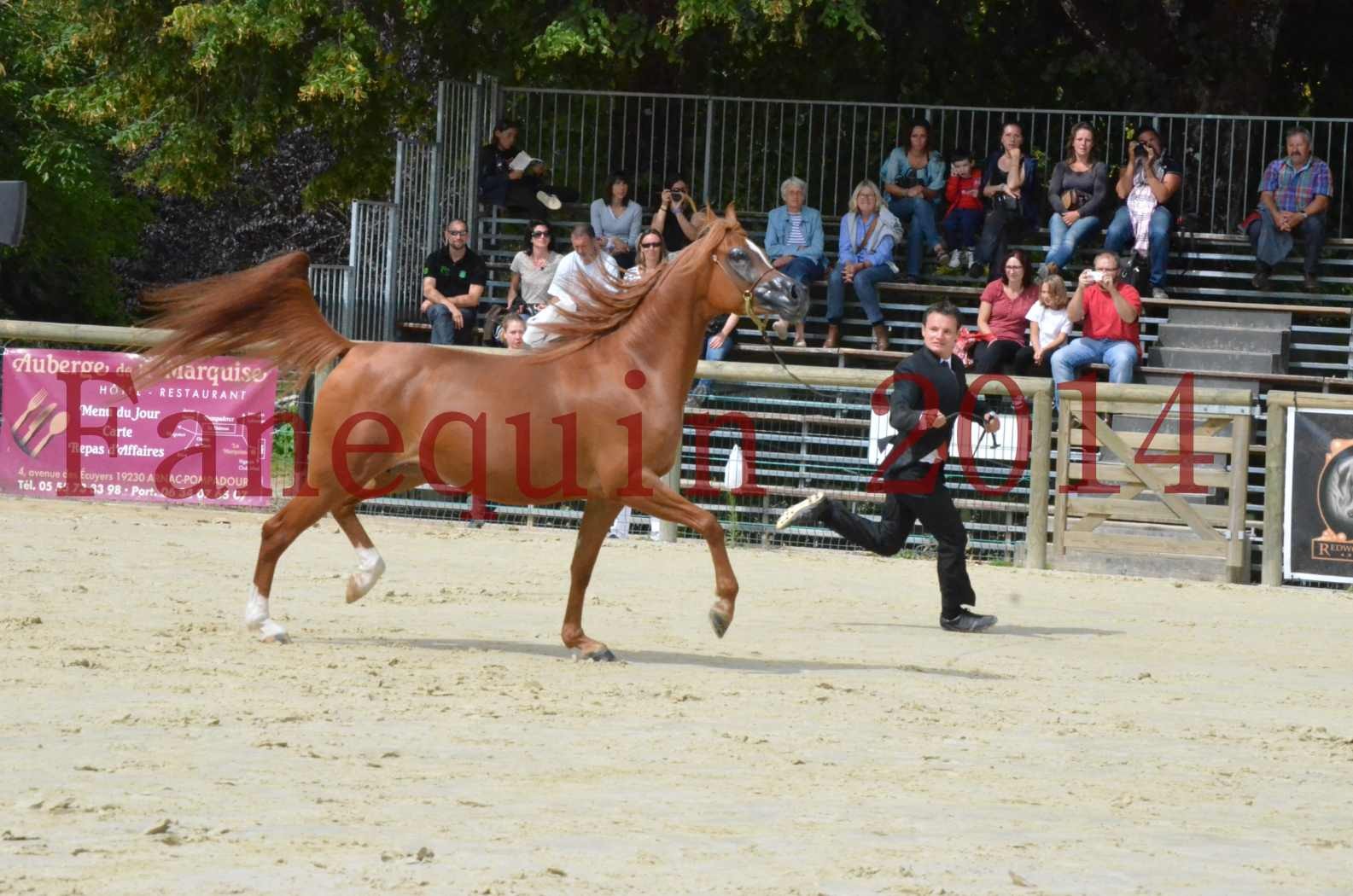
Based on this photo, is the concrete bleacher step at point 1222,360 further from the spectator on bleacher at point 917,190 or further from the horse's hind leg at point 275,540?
the horse's hind leg at point 275,540

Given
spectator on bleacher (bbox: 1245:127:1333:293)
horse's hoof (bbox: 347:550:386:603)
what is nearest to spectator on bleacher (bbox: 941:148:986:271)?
spectator on bleacher (bbox: 1245:127:1333:293)

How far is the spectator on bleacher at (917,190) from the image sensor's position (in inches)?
688

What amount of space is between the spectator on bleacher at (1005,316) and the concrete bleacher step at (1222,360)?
170cm

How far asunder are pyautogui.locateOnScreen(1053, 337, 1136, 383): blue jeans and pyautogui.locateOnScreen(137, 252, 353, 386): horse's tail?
7052 mm

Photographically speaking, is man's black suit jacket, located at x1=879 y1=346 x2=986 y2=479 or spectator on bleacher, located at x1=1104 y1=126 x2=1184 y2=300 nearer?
man's black suit jacket, located at x1=879 y1=346 x2=986 y2=479

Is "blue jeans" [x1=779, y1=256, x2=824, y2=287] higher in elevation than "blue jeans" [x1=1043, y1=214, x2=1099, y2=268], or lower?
lower

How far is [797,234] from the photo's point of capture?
17.1 metres

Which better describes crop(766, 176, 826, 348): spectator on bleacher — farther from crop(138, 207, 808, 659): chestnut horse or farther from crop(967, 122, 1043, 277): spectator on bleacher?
crop(138, 207, 808, 659): chestnut horse

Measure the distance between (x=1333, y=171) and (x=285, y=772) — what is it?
50.7ft

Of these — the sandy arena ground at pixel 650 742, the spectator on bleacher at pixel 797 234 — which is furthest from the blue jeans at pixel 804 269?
the sandy arena ground at pixel 650 742

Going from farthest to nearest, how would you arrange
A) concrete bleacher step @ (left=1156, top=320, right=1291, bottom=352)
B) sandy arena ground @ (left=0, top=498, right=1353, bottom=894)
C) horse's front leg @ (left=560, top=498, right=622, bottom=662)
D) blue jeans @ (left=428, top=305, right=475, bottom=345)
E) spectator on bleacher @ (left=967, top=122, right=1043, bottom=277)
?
1. spectator on bleacher @ (left=967, top=122, right=1043, bottom=277)
2. blue jeans @ (left=428, top=305, right=475, bottom=345)
3. concrete bleacher step @ (left=1156, top=320, right=1291, bottom=352)
4. horse's front leg @ (left=560, top=498, right=622, bottom=662)
5. sandy arena ground @ (left=0, top=498, right=1353, bottom=894)

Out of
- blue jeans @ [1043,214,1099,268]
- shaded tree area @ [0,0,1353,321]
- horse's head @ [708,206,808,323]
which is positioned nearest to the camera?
horse's head @ [708,206,808,323]

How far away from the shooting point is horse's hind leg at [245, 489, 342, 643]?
9.01 m

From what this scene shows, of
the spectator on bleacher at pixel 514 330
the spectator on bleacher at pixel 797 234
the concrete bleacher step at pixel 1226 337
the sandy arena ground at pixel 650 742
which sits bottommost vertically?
the sandy arena ground at pixel 650 742
